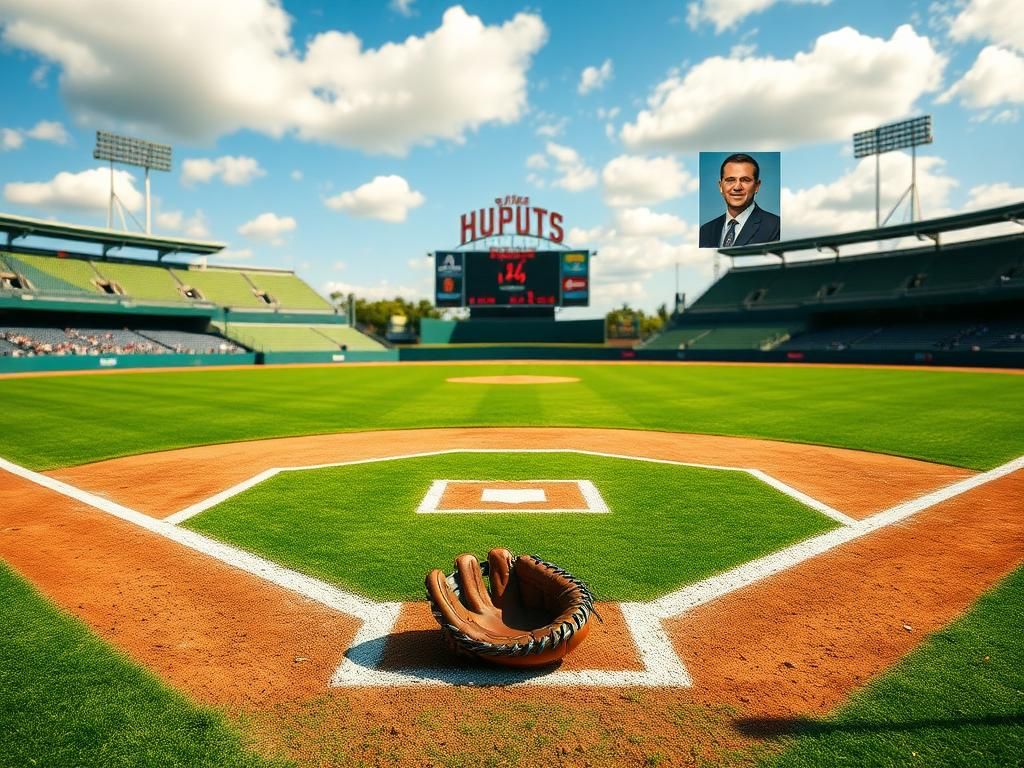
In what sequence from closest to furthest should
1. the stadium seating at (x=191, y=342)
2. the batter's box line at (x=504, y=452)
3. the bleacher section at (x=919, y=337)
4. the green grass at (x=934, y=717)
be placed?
the green grass at (x=934, y=717) < the batter's box line at (x=504, y=452) < the bleacher section at (x=919, y=337) < the stadium seating at (x=191, y=342)

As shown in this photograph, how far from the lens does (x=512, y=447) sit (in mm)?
11406

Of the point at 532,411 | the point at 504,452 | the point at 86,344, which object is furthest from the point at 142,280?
the point at 504,452

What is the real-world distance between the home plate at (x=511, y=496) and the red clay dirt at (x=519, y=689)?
101 inches

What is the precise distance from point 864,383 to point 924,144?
3762 centimetres

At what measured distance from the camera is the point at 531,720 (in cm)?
324

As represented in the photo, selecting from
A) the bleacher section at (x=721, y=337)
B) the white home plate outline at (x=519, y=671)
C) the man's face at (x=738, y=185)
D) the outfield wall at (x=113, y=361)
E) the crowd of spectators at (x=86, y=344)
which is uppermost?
the man's face at (x=738, y=185)

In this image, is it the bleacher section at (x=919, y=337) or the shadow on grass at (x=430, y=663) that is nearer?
the shadow on grass at (x=430, y=663)

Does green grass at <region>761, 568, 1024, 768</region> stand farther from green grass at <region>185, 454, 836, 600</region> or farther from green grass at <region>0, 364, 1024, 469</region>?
green grass at <region>0, 364, 1024, 469</region>

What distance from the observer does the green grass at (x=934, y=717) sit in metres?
2.91

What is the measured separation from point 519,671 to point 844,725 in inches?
72.8

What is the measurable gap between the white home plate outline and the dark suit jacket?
37.3ft

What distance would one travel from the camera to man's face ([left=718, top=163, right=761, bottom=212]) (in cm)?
1792

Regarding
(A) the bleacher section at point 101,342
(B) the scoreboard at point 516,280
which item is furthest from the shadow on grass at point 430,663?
(B) the scoreboard at point 516,280

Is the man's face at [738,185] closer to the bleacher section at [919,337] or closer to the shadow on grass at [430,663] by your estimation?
the shadow on grass at [430,663]
